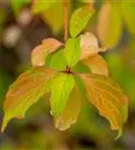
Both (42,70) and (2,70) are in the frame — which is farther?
(2,70)

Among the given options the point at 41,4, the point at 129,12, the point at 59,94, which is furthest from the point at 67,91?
the point at 129,12

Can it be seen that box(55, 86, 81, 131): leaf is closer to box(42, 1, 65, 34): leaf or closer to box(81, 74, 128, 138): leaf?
box(81, 74, 128, 138): leaf

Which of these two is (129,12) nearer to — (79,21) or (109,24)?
(109,24)

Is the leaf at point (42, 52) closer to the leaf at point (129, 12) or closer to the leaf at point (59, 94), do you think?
the leaf at point (59, 94)

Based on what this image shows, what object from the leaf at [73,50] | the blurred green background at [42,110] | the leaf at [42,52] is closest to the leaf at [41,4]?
the leaf at [42,52]

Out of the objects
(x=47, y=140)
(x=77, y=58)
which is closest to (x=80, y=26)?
(x=77, y=58)

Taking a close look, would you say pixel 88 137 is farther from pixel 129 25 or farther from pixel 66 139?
pixel 129 25
